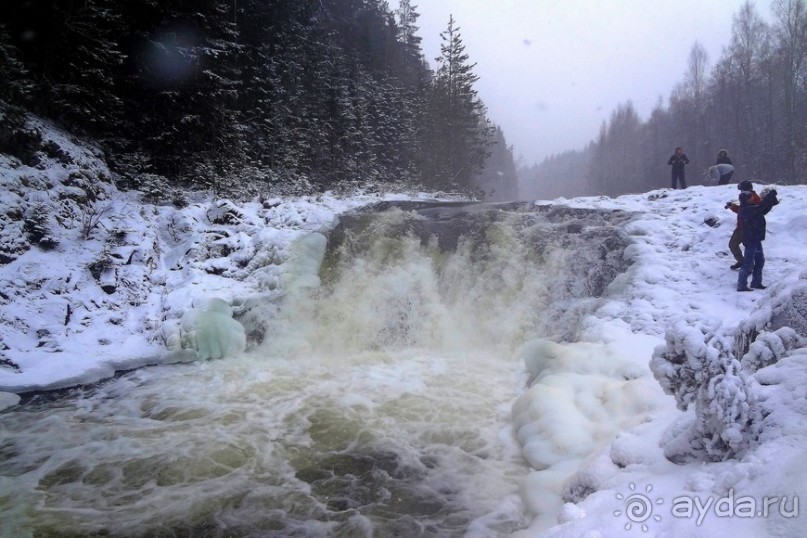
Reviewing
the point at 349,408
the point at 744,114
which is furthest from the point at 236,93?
the point at 744,114

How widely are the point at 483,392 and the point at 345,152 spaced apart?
1889 centimetres

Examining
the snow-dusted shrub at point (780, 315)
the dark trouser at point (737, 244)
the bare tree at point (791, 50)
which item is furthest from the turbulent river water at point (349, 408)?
the bare tree at point (791, 50)

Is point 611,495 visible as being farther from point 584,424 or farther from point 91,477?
point 91,477

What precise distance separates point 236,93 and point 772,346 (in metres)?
13.9

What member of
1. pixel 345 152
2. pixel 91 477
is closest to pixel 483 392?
pixel 91 477

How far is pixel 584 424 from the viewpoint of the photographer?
4.79 metres

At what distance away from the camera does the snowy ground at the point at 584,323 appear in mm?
2611

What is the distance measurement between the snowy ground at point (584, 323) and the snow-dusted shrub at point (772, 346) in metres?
0.03

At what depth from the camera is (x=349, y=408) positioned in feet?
20.5

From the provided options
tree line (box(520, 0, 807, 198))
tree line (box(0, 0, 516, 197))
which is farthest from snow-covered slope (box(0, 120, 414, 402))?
tree line (box(520, 0, 807, 198))

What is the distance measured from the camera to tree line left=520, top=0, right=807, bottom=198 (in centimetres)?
2706

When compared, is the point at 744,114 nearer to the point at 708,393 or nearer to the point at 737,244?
the point at 737,244

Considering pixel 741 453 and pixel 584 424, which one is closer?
pixel 741 453

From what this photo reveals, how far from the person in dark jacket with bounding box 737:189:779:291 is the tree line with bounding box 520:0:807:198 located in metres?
14.0
